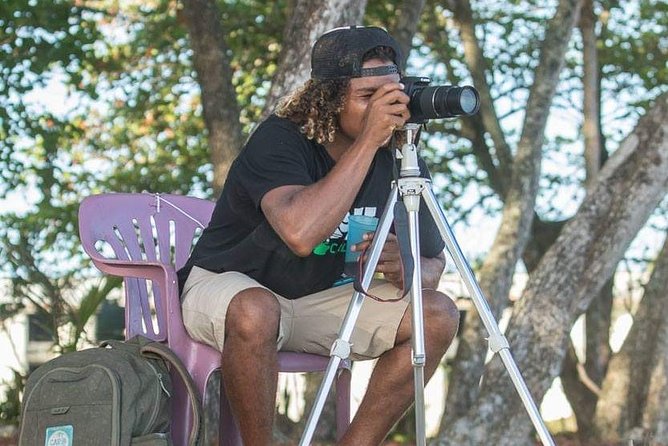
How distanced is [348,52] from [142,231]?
1027mm

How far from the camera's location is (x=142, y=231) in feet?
13.0

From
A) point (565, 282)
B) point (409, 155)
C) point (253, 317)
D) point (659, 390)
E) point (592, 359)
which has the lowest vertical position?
point (592, 359)

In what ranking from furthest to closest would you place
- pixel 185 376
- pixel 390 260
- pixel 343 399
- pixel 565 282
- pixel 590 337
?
pixel 590 337 → pixel 565 282 → pixel 343 399 → pixel 390 260 → pixel 185 376

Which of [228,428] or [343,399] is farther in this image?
[343,399]

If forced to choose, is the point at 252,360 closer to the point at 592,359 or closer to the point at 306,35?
the point at 306,35

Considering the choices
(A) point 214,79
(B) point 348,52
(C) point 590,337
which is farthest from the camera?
(C) point 590,337

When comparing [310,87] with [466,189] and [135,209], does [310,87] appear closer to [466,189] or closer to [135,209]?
[135,209]

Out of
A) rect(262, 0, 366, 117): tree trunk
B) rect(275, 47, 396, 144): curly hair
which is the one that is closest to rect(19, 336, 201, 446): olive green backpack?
rect(275, 47, 396, 144): curly hair

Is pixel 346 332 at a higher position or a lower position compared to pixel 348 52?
lower

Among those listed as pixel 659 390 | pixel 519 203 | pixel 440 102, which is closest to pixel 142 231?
pixel 440 102

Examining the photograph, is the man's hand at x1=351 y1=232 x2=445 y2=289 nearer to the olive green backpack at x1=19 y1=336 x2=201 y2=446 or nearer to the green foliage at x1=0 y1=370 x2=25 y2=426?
the olive green backpack at x1=19 y1=336 x2=201 y2=446

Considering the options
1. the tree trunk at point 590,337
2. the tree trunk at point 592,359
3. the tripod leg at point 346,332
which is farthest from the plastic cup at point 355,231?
the tree trunk at point 592,359

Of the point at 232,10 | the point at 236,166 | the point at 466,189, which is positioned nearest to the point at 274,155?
the point at 236,166

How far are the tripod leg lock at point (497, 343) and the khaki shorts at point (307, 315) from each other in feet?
1.22
